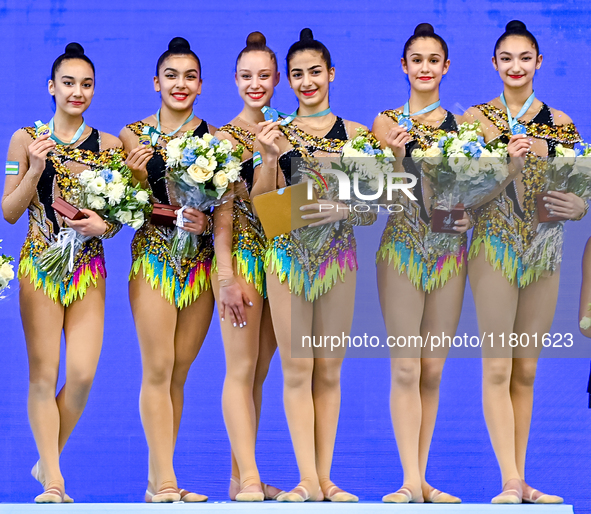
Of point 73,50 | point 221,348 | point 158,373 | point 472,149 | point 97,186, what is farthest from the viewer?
point 221,348

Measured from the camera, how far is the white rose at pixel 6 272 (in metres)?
5.09

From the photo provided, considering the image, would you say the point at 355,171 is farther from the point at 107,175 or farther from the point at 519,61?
the point at 107,175

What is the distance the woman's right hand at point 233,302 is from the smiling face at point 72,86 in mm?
1027

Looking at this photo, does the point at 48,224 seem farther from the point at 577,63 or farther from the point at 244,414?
the point at 577,63

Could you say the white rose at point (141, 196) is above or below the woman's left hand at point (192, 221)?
above

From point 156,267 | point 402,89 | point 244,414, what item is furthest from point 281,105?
point 244,414

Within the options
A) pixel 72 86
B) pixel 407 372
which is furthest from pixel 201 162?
pixel 407 372

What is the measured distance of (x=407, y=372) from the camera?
17.0ft

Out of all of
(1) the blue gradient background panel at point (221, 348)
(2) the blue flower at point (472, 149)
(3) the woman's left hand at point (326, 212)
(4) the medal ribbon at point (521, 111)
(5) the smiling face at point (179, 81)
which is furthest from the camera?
(1) the blue gradient background panel at point (221, 348)

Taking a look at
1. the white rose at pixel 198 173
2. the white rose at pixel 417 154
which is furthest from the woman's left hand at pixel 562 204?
the white rose at pixel 198 173

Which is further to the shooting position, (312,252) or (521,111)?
(521,111)

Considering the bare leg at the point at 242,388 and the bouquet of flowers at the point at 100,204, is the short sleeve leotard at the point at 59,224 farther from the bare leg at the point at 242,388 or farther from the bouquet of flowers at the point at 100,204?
the bare leg at the point at 242,388

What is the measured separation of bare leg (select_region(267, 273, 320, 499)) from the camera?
16.8ft

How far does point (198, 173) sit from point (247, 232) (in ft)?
1.24
